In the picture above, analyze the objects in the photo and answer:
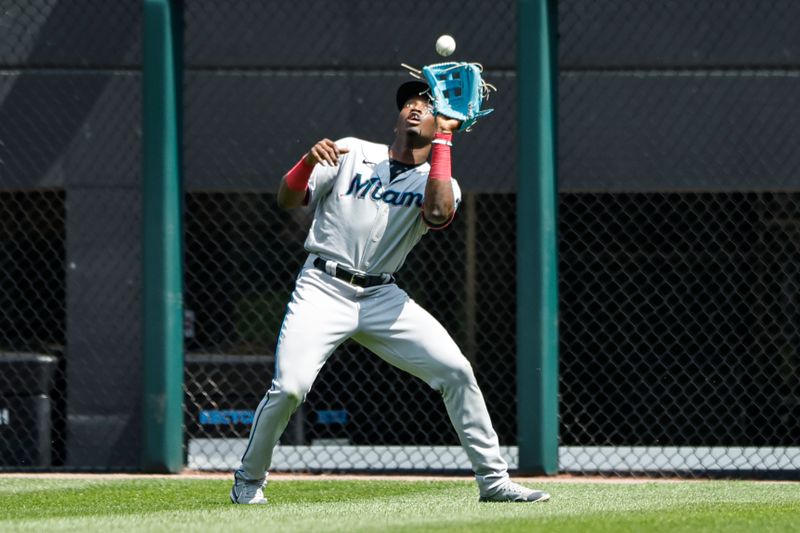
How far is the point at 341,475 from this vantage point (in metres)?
8.20

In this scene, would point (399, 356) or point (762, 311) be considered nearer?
point (399, 356)

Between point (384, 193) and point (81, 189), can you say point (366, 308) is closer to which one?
point (384, 193)

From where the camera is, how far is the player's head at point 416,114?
5.97 meters

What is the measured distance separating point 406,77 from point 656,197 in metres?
1.86

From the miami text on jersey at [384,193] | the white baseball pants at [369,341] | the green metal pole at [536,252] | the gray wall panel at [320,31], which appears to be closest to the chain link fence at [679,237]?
the green metal pole at [536,252]

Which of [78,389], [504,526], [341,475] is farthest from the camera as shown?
[78,389]

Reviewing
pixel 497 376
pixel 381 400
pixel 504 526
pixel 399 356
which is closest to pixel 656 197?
pixel 497 376

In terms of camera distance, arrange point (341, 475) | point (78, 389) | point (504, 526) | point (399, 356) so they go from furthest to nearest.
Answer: point (78, 389)
point (341, 475)
point (399, 356)
point (504, 526)

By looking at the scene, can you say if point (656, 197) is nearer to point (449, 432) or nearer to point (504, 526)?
point (449, 432)

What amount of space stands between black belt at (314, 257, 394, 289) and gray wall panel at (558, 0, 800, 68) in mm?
3071

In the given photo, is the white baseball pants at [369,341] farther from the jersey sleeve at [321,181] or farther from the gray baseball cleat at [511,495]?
the jersey sleeve at [321,181]

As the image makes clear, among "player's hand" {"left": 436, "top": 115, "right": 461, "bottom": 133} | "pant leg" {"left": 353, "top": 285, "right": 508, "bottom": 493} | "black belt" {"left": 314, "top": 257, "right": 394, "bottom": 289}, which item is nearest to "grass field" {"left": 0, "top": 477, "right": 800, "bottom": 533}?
"pant leg" {"left": 353, "top": 285, "right": 508, "bottom": 493}

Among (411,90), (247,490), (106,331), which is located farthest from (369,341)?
(106,331)

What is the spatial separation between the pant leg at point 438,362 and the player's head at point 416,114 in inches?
28.2
